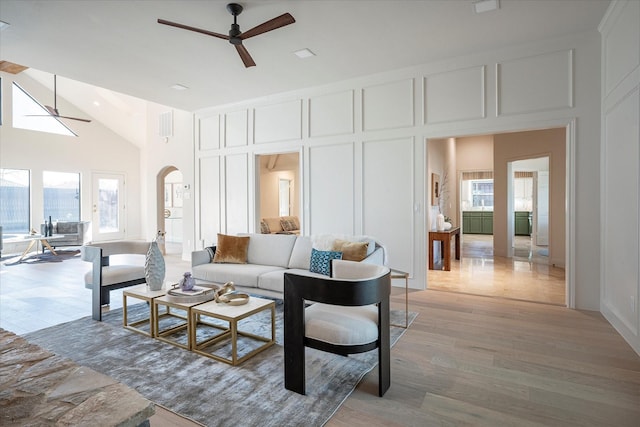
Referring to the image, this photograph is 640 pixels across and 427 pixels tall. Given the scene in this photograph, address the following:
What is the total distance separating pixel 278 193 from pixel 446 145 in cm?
503

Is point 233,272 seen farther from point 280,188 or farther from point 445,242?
point 280,188

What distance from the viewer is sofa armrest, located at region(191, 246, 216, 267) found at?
4419mm

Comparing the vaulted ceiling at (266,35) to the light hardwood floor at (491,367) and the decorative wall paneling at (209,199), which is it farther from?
the light hardwood floor at (491,367)

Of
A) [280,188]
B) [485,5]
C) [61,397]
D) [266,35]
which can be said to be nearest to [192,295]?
[61,397]

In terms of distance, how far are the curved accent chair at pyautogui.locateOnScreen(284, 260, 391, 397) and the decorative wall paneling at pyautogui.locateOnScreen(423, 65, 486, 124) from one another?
3165mm

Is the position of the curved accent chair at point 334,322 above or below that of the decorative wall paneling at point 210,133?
below

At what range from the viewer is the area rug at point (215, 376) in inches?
78.7

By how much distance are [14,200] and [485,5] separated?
1069 centimetres

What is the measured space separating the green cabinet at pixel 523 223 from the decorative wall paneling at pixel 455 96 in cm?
891

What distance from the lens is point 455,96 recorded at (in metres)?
4.53

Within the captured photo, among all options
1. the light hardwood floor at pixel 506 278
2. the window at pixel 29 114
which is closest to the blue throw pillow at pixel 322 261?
the light hardwood floor at pixel 506 278

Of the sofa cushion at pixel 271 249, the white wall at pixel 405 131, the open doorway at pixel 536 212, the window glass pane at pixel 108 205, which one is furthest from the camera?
the window glass pane at pixel 108 205

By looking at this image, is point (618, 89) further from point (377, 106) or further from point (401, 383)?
point (401, 383)

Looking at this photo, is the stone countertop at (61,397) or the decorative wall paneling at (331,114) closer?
the stone countertop at (61,397)
